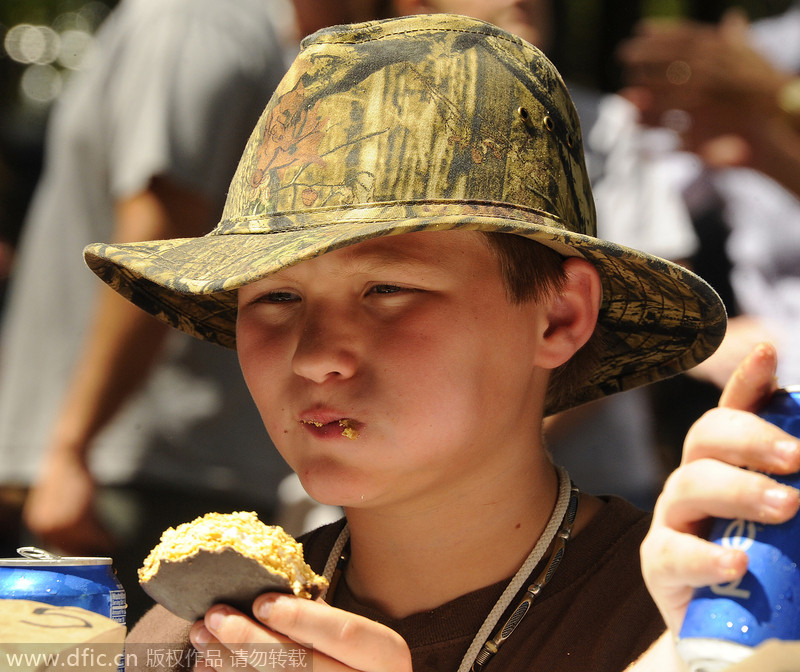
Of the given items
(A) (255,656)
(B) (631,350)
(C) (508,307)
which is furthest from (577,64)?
(A) (255,656)

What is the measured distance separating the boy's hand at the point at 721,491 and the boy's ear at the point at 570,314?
58 centimetres

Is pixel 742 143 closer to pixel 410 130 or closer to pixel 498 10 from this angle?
pixel 498 10

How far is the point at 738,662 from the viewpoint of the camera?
3.07 ft

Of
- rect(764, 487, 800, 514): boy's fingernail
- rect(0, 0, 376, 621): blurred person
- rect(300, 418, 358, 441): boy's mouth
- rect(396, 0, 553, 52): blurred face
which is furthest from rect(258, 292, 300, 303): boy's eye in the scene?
rect(396, 0, 553, 52): blurred face

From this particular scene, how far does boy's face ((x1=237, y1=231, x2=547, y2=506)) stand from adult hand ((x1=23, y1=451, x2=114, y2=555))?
1567mm

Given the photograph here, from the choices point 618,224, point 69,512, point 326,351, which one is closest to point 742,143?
point 618,224

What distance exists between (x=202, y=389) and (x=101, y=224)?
0.60 metres

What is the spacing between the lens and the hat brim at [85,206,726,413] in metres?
1.38

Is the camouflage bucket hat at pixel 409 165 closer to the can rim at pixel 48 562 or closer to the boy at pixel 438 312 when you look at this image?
the boy at pixel 438 312

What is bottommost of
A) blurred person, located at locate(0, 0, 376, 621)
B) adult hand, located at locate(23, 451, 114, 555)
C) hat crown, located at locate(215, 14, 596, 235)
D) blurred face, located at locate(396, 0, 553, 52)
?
adult hand, located at locate(23, 451, 114, 555)

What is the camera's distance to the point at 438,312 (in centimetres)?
146

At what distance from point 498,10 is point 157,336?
1313 mm

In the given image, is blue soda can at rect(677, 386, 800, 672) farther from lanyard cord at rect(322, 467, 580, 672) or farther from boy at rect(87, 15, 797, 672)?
lanyard cord at rect(322, 467, 580, 672)

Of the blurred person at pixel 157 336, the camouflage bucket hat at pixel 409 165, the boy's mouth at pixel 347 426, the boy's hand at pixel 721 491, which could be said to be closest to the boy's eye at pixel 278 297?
the camouflage bucket hat at pixel 409 165
